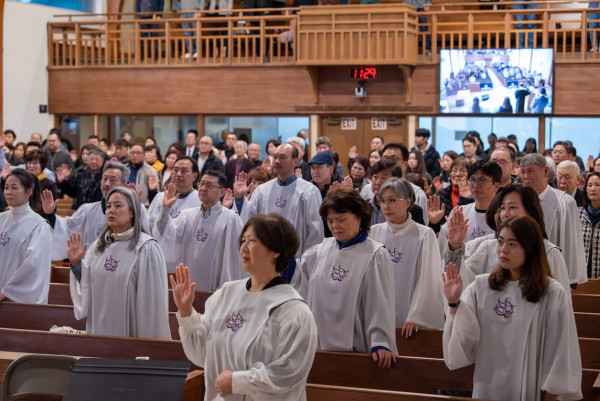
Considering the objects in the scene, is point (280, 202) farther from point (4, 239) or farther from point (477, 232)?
point (4, 239)

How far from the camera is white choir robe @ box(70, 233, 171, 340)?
468 centimetres

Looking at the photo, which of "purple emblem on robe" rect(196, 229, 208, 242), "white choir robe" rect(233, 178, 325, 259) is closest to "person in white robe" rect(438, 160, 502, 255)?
"white choir robe" rect(233, 178, 325, 259)

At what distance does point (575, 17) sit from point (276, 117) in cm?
558

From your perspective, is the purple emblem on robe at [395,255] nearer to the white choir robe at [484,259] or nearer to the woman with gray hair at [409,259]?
the woman with gray hair at [409,259]

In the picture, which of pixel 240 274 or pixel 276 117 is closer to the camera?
pixel 240 274

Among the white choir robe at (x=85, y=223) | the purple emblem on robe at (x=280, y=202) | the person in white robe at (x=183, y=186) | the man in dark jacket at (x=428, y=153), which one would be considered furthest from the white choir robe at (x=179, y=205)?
the man in dark jacket at (x=428, y=153)

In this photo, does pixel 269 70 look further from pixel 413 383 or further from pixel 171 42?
pixel 413 383

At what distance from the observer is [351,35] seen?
13375 millimetres

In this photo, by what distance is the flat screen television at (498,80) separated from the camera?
505 inches

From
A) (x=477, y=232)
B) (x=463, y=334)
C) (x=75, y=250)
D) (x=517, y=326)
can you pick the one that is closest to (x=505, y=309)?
(x=517, y=326)

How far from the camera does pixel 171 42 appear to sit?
51.1 ft

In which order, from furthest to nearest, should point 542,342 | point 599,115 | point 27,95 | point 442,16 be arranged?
1. point 27,95
2. point 442,16
3. point 599,115
4. point 542,342

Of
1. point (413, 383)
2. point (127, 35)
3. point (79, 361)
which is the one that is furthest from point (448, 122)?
point (79, 361)

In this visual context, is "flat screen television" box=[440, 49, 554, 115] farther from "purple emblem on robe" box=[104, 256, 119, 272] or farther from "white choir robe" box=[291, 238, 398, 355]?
"purple emblem on robe" box=[104, 256, 119, 272]
